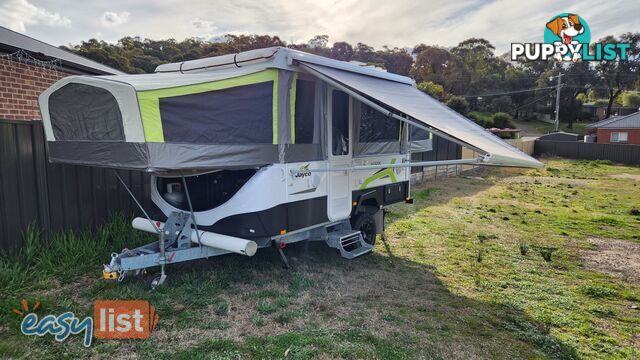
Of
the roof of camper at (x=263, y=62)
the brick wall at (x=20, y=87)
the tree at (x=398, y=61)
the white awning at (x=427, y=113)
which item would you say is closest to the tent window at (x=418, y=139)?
the white awning at (x=427, y=113)

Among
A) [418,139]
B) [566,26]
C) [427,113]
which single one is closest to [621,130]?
[566,26]

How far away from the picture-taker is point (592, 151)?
23.7 m

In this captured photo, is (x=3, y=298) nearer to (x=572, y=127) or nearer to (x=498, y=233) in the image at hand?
(x=498, y=233)

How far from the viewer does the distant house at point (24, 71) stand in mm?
6152

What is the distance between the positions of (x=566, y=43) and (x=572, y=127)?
2682cm

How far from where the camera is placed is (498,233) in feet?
25.1

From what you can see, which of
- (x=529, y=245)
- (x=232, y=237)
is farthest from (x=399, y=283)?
(x=529, y=245)

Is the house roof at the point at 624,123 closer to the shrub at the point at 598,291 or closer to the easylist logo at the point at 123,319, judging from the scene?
the shrub at the point at 598,291

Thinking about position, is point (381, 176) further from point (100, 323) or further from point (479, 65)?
point (479, 65)

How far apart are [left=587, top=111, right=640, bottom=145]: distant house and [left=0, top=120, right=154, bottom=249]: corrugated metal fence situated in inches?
1381

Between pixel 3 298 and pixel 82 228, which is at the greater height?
pixel 82 228

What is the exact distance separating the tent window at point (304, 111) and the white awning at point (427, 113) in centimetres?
28

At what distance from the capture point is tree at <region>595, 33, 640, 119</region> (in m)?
48.9

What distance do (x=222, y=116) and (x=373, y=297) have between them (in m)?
2.54
